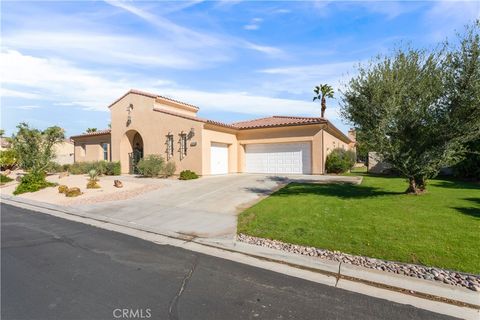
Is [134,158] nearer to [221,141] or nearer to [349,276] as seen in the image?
[221,141]

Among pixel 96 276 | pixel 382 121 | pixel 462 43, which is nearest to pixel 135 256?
pixel 96 276

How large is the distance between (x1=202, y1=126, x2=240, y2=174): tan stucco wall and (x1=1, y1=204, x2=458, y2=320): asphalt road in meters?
13.2

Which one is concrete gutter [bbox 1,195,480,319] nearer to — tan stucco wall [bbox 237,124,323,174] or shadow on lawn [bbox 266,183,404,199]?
shadow on lawn [bbox 266,183,404,199]

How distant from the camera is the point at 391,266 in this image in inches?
211

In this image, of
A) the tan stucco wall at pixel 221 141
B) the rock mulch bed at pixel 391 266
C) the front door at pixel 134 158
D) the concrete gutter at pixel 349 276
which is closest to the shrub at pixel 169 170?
the tan stucco wall at pixel 221 141

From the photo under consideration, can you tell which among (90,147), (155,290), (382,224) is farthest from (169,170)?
(155,290)

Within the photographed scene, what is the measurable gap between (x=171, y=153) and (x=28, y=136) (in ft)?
31.0

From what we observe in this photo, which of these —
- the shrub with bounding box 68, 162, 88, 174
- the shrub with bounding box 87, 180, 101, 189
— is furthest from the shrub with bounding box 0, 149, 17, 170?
the shrub with bounding box 87, 180, 101, 189

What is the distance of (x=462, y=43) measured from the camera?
10.0m

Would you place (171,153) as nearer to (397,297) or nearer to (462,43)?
(462,43)

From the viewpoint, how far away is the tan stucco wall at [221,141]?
19.6 metres

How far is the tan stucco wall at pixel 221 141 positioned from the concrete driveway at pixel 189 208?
13.3 feet

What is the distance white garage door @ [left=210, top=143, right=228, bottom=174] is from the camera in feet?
67.6

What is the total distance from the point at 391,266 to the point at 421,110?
7374 mm
